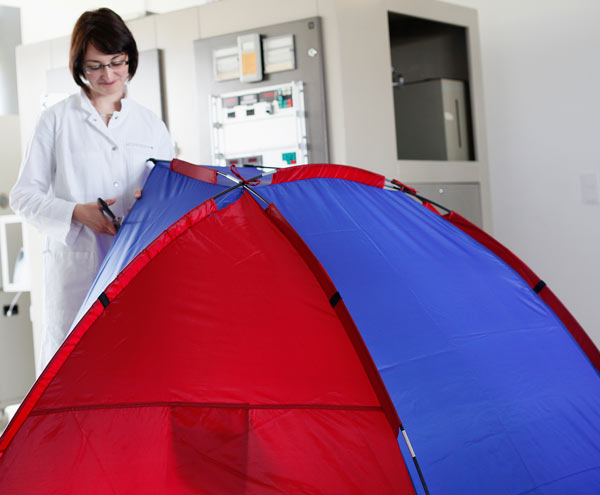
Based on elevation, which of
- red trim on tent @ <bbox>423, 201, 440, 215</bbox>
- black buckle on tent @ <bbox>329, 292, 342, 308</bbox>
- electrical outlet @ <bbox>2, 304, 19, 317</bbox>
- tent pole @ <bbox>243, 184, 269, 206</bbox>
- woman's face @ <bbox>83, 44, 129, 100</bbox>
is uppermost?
woman's face @ <bbox>83, 44, 129, 100</bbox>

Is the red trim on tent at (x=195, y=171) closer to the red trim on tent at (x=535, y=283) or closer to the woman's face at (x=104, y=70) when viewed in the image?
the woman's face at (x=104, y=70)

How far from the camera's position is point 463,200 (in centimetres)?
354

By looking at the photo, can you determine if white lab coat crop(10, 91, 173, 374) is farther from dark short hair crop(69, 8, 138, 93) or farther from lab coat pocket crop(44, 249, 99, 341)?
dark short hair crop(69, 8, 138, 93)

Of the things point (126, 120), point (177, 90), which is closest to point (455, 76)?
point (177, 90)

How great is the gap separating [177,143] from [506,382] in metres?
2.10

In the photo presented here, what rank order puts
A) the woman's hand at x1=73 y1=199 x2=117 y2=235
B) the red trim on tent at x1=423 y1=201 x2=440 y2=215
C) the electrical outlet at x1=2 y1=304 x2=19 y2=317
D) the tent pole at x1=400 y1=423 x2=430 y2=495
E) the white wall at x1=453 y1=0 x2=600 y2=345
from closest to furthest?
the tent pole at x1=400 y1=423 x2=430 y2=495 → the woman's hand at x1=73 y1=199 x2=117 y2=235 → the red trim on tent at x1=423 y1=201 x2=440 y2=215 → the white wall at x1=453 y1=0 x2=600 y2=345 → the electrical outlet at x1=2 y1=304 x2=19 y2=317

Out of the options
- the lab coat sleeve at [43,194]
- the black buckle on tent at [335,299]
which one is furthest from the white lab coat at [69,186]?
the black buckle on tent at [335,299]

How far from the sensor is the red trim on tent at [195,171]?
6.27 ft

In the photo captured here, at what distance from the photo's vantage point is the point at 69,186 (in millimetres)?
1988

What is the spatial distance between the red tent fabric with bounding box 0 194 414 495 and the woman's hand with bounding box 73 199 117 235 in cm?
26

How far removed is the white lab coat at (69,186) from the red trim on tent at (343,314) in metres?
0.50

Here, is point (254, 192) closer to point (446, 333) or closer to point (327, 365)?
point (327, 365)

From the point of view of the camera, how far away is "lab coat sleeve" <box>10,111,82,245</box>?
1.93 meters

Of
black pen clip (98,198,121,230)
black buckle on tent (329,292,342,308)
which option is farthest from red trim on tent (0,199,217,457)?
black buckle on tent (329,292,342,308)
